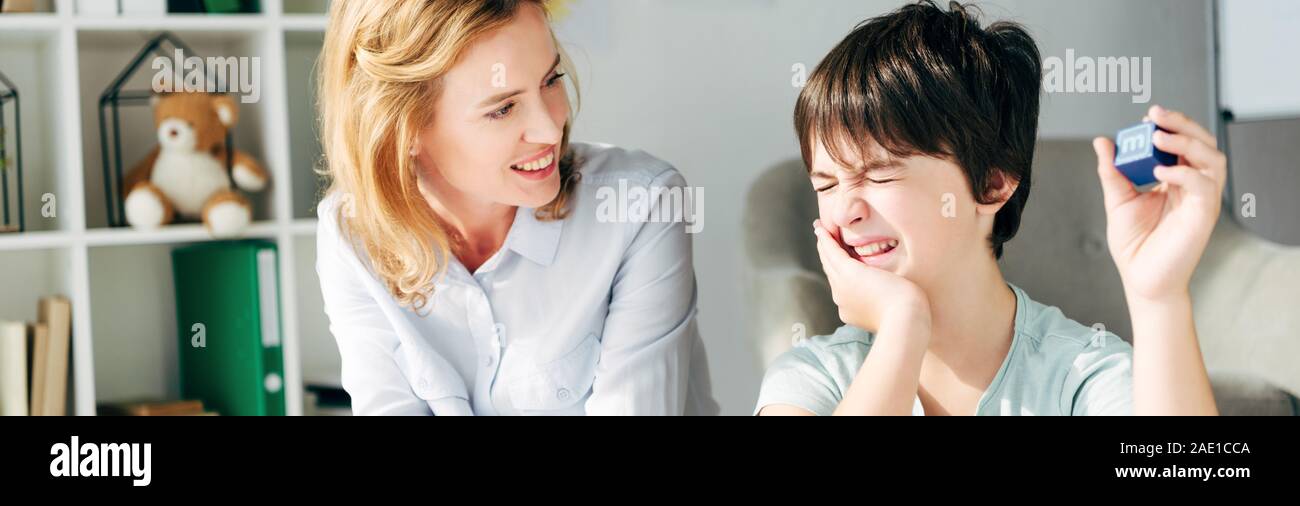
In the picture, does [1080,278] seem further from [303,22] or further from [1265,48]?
[303,22]

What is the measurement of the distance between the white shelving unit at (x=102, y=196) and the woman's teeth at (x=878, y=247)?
64 centimetres

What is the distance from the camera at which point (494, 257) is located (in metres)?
1.29

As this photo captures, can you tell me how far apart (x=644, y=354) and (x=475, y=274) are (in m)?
0.21

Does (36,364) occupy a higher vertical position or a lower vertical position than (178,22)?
lower

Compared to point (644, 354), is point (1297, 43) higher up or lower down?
higher up

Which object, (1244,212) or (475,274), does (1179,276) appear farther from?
(475,274)

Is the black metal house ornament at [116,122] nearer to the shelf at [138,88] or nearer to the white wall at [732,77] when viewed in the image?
the shelf at [138,88]

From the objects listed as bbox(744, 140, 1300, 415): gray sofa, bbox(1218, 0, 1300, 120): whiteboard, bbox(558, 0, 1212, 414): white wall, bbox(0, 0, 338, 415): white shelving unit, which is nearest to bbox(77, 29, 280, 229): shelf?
bbox(0, 0, 338, 415): white shelving unit

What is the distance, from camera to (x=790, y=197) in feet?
4.14

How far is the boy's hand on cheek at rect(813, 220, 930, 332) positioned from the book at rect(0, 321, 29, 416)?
0.94 meters

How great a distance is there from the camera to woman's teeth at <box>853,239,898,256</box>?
122cm

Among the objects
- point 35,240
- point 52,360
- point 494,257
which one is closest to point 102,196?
point 35,240

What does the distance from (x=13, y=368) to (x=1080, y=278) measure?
124 centimetres
